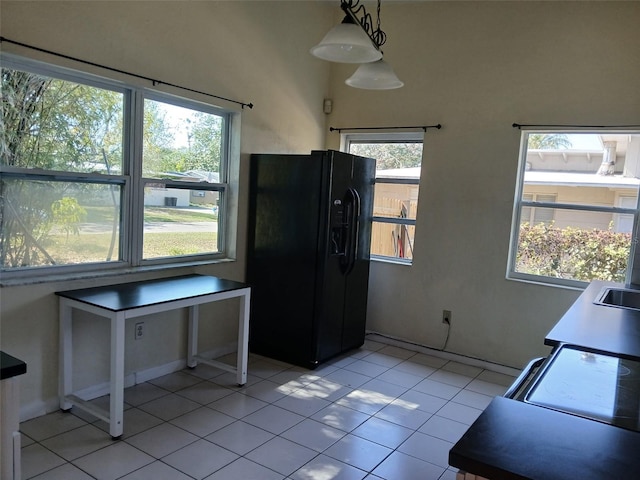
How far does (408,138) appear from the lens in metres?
4.44

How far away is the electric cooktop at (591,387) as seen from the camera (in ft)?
4.02

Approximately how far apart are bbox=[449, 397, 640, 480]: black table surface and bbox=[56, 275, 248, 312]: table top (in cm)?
199

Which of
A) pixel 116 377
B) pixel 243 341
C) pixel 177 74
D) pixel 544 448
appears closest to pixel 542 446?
pixel 544 448

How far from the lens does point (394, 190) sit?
455 centimetres

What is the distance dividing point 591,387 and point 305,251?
2525 millimetres

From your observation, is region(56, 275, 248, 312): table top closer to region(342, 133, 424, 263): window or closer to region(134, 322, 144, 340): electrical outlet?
region(134, 322, 144, 340): electrical outlet

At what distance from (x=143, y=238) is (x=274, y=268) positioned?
106 centimetres

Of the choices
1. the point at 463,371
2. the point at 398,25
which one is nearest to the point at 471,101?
the point at 398,25

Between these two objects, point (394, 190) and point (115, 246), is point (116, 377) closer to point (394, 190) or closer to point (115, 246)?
point (115, 246)

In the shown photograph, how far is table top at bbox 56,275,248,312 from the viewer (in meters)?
2.60

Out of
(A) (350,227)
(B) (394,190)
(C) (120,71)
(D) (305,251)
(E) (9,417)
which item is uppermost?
(C) (120,71)

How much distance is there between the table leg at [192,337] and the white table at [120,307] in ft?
0.97

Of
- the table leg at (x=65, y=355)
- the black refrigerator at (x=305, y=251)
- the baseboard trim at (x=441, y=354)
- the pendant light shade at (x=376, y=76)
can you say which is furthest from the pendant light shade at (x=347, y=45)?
the baseboard trim at (x=441, y=354)

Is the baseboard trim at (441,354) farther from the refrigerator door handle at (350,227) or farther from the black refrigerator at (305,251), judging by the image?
the refrigerator door handle at (350,227)
